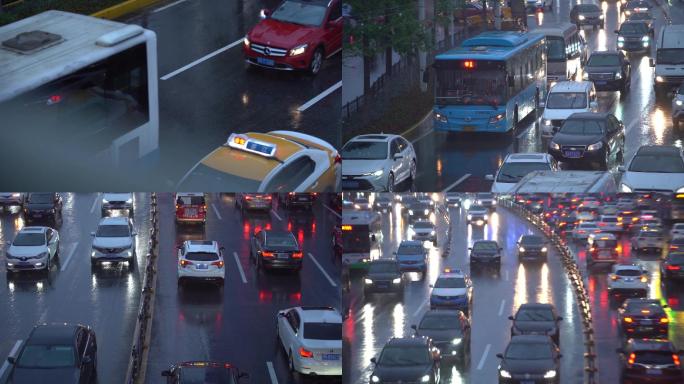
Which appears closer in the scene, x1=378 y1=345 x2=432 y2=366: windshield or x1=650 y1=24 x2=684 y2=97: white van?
x1=650 y1=24 x2=684 y2=97: white van

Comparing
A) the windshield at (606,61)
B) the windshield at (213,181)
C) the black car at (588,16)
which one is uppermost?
the black car at (588,16)

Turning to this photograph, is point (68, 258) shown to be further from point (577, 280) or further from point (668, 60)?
point (668, 60)

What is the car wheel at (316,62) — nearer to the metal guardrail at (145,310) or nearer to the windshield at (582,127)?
the metal guardrail at (145,310)

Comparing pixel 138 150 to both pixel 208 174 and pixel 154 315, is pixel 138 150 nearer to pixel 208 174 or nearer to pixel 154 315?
pixel 208 174

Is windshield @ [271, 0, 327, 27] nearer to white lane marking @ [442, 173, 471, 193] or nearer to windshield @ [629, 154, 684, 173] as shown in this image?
white lane marking @ [442, 173, 471, 193]

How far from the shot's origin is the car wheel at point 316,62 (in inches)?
407

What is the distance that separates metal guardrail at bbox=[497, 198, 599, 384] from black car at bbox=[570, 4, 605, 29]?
1.57 m

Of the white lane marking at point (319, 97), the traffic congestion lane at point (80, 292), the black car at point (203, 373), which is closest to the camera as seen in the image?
the white lane marking at point (319, 97)

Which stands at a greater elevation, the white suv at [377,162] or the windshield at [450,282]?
the white suv at [377,162]

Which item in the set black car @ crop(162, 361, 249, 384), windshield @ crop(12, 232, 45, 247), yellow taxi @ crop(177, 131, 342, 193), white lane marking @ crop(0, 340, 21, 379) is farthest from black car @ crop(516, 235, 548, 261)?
white lane marking @ crop(0, 340, 21, 379)

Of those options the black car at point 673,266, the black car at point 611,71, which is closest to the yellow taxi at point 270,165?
the black car at point 611,71

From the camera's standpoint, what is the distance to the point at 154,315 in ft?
35.8

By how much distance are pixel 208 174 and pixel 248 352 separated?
63.4 inches

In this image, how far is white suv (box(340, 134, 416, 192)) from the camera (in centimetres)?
1015
